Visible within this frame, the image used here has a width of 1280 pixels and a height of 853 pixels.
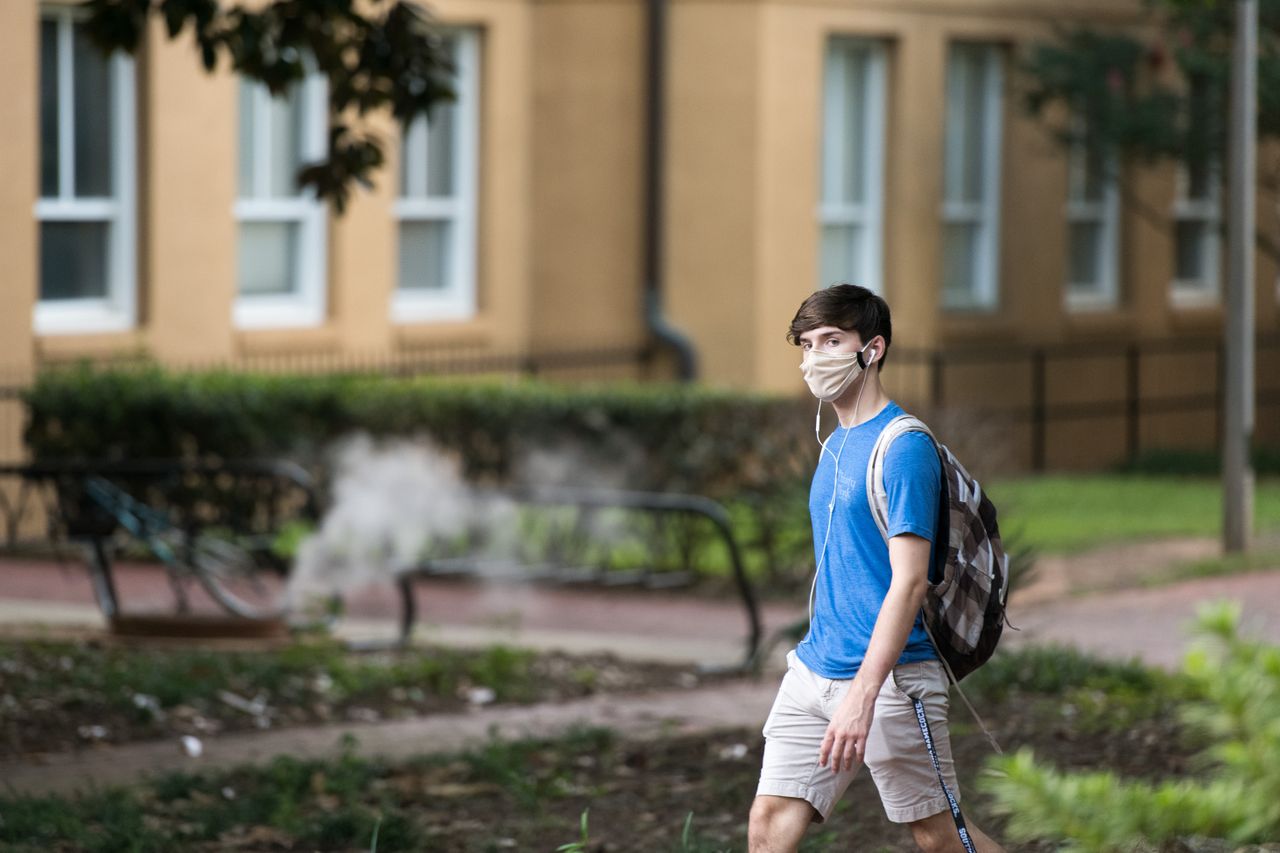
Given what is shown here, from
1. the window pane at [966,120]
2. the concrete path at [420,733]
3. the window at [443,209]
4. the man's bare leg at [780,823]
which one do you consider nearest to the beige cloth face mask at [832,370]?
the man's bare leg at [780,823]

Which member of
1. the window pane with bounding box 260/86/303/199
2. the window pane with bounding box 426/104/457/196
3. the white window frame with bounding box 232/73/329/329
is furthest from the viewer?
the window pane with bounding box 426/104/457/196

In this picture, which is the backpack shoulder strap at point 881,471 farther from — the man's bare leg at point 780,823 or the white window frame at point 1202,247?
the white window frame at point 1202,247

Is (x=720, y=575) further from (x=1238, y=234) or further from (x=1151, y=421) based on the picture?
(x=1151, y=421)

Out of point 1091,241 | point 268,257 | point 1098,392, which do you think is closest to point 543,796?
point 268,257

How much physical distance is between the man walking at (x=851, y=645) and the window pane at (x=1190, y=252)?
65.0ft

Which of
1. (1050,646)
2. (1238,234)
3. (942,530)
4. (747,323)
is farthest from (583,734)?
(747,323)

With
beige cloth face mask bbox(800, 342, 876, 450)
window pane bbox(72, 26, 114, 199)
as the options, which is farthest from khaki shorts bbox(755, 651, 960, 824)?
window pane bbox(72, 26, 114, 199)

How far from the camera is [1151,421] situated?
23031 millimetres

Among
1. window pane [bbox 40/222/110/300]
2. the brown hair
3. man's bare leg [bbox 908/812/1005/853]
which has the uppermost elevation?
window pane [bbox 40/222/110/300]

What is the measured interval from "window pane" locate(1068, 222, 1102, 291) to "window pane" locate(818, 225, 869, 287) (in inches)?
132

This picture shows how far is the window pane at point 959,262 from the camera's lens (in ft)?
68.7

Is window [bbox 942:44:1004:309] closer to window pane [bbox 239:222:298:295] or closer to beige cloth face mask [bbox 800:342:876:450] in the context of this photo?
window pane [bbox 239:222:298:295]

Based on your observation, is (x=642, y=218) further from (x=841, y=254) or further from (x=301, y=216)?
(x=301, y=216)

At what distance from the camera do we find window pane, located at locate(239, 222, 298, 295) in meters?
16.7
